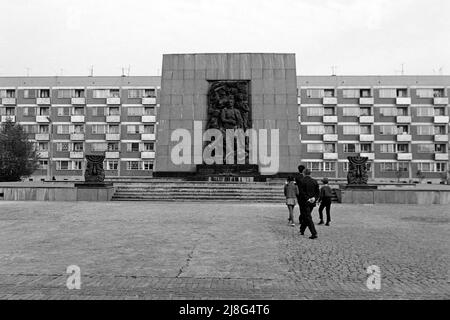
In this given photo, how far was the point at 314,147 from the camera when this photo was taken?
62.0 metres

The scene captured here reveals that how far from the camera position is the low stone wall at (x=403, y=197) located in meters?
19.6

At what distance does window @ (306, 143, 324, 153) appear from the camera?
2432 inches

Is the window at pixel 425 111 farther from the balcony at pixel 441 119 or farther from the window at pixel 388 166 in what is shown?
the window at pixel 388 166

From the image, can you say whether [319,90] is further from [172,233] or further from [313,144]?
[172,233]

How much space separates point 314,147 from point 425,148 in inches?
676

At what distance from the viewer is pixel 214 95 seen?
27719mm

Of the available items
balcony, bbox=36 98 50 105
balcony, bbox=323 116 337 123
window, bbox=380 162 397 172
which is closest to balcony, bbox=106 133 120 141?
balcony, bbox=36 98 50 105

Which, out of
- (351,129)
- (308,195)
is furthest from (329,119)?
(308,195)

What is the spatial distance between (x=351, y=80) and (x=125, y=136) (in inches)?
1466

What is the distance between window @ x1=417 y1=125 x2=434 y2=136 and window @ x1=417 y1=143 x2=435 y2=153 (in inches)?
68.5

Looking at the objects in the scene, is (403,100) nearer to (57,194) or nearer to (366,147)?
(366,147)

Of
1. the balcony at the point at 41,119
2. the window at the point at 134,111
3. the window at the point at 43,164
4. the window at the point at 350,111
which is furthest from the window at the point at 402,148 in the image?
the balcony at the point at 41,119

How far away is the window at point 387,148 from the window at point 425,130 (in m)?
4.67
